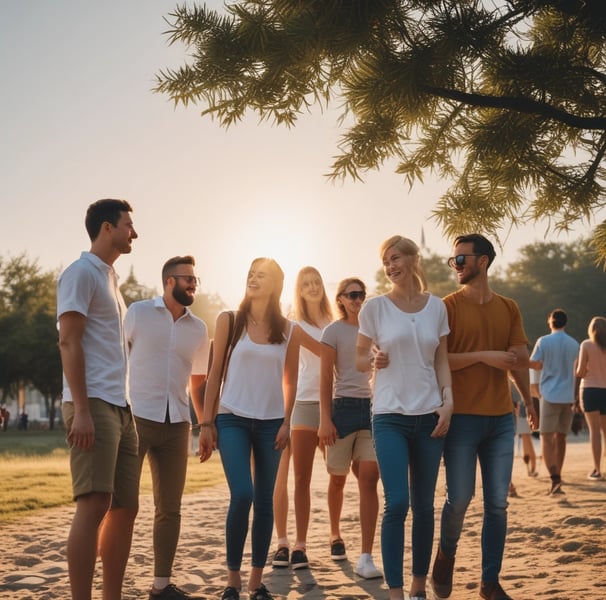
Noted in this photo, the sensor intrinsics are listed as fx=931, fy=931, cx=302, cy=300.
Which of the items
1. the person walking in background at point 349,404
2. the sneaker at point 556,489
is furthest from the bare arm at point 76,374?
the sneaker at point 556,489

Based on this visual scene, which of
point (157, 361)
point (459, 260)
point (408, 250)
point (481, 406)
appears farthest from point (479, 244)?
point (157, 361)

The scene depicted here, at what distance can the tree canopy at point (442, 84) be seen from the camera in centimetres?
835

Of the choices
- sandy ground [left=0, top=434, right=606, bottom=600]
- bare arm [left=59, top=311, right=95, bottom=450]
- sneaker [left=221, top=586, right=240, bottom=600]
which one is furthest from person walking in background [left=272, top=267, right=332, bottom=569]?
bare arm [left=59, top=311, right=95, bottom=450]

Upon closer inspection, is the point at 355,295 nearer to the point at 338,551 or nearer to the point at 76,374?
the point at 338,551

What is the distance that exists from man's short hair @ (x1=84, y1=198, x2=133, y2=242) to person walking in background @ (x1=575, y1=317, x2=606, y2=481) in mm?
9086

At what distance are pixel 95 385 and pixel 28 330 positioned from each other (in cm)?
4939

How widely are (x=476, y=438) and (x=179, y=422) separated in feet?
6.46

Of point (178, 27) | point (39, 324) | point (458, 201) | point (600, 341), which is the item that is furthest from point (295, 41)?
point (39, 324)

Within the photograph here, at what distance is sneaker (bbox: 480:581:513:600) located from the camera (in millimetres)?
5805

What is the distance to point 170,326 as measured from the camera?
249 inches

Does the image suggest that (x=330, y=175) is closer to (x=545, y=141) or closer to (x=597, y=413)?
(x=545, y=141)

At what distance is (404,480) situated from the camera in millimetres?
5641

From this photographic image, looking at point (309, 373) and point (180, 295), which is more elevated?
point (180, 295)

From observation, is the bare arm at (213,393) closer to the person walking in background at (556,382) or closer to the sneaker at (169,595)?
the sneaker at (169,595)
